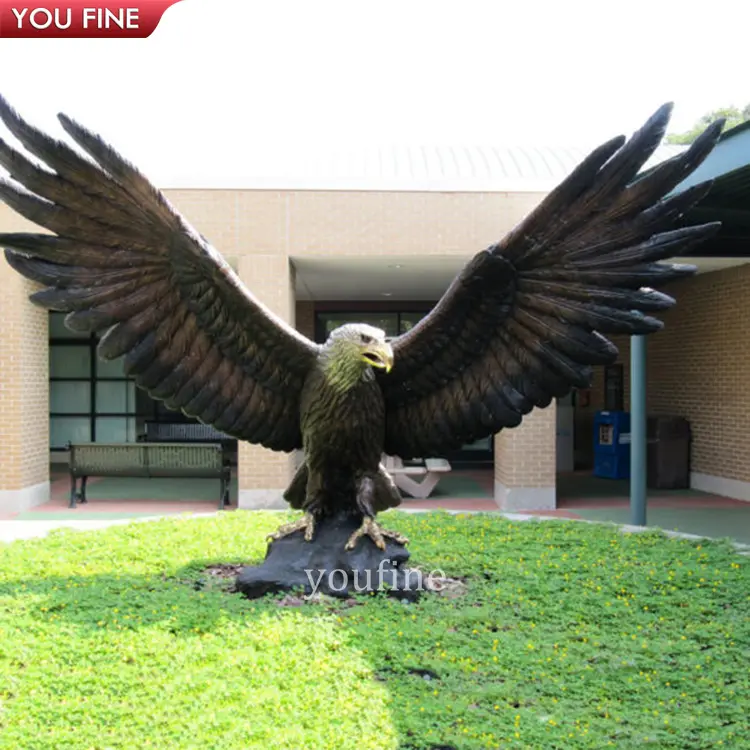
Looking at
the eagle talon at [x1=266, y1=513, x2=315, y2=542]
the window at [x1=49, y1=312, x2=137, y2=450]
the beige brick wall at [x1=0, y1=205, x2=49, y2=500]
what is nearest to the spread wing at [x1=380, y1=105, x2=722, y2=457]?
the eagle talon at [x1=266, y1=513, x2=315, y2=542]

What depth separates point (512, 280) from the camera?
4750 mm

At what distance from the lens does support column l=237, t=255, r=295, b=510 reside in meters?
10.0

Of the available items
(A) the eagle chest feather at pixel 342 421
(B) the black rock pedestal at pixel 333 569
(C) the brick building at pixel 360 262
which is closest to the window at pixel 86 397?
(C) the brick building at pixel 360 262

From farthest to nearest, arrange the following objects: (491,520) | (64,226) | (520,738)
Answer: (491,520)
(64,226)
(520,738)

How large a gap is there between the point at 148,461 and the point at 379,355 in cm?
717

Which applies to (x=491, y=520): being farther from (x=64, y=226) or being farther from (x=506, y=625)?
(x=64, y=226)

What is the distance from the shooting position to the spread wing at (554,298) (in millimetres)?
4359

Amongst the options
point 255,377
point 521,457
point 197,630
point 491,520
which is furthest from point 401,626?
point 521,457

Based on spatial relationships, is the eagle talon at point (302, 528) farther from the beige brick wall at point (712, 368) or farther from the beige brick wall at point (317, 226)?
the beige brick wall at point (712, 368)

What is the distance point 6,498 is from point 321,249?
523cm

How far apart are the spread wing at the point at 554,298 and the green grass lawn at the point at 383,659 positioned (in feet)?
4.70

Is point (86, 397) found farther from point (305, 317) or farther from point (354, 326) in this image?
point (354, 326)

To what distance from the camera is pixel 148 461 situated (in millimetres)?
10727

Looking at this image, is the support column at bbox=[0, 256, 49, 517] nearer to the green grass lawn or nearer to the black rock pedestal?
the green grass lawn
